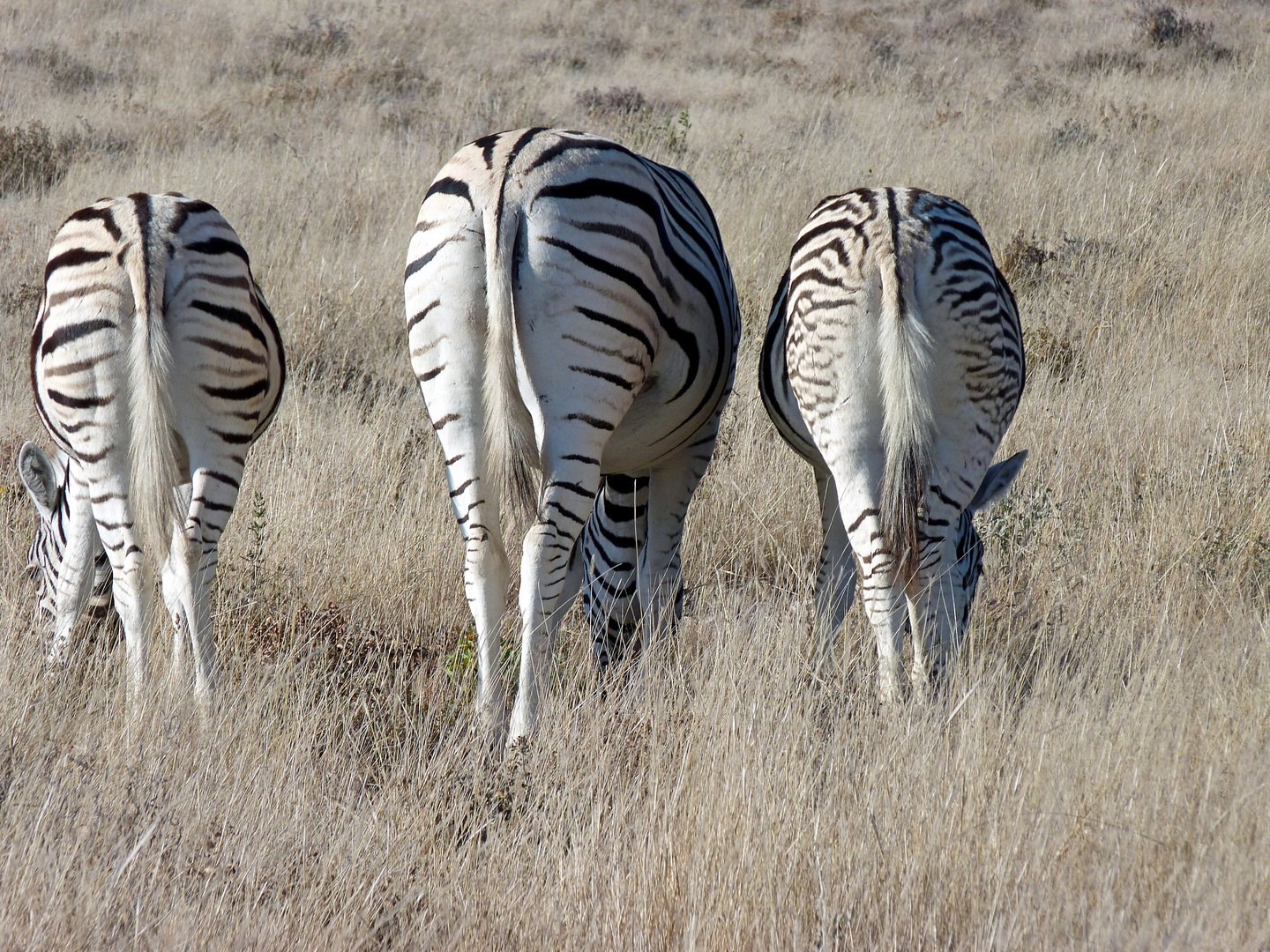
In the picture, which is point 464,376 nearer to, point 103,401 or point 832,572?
point 103,401

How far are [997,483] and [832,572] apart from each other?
763 mm

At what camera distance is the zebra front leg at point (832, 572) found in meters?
3.98

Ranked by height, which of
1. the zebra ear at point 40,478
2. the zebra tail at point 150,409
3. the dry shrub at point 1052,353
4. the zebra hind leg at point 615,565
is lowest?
the zebra hind leg at point 615,565

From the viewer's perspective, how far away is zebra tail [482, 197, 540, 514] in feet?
9.98

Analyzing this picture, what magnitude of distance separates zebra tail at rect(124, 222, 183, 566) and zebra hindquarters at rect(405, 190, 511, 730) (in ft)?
2.50

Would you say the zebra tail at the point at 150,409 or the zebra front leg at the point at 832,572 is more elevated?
the zebra tail at the point at 150,409

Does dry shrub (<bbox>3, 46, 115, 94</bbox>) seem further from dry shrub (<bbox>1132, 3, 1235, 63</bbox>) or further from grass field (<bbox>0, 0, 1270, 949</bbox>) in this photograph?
dry shrub (<bbox>1132, 3, 1235, 63</bbox>)

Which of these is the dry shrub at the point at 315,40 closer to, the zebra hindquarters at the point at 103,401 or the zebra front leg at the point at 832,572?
the zebra hindquarters at the point at 103,401

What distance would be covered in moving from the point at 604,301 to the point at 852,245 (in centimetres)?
85

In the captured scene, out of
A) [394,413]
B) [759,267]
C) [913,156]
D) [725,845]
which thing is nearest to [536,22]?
[913,156]

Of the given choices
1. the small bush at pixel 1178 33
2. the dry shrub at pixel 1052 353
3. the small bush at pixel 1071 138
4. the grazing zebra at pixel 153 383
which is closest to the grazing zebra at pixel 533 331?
the grazing zebra at pixel 153 383

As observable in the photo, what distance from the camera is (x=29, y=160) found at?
9.95 m

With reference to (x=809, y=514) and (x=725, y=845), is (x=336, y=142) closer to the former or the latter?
(x=809, y=514)

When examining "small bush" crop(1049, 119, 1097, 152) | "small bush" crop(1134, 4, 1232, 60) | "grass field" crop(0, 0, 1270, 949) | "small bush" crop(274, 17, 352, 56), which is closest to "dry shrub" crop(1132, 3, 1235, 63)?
"small bush" crop(1134, 4, 1232, 60)
